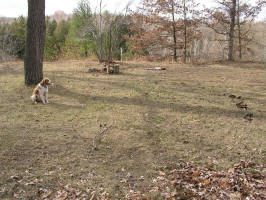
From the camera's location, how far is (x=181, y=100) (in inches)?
261

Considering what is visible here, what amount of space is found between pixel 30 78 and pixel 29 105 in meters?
1.73

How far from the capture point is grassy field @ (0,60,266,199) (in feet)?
10.9

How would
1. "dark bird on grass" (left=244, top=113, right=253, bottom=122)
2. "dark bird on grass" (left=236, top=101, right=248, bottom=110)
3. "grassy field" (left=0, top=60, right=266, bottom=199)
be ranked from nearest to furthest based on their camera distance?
1. "grassy field" (left=0, top=60, right=266, bottom=199)
2. "dark bird on grass" (left=244, top=113, right=253, bottom=122)
3. "dark bird on grass" (left=236, top=101, right=248, bottom=110)

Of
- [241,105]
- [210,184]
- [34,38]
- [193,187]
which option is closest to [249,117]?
[241,105]

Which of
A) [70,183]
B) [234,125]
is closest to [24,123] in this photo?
[70,183]

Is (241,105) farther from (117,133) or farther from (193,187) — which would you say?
(193,187)

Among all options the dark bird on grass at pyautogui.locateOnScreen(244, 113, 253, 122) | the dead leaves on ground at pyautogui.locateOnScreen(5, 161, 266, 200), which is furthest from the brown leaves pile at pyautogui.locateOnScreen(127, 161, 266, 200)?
the dark bird on grass at pyautogui.locateOnScreen(244, 113, 253, 122)

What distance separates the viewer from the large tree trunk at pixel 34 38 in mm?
7266

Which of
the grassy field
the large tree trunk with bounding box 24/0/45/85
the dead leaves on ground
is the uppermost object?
the large tree trunk with bounding box 24/0/45/85

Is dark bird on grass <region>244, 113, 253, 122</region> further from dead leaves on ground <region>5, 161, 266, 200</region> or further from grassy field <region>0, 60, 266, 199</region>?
dead leaves on ground <region>5, 161, 266, 200</region>

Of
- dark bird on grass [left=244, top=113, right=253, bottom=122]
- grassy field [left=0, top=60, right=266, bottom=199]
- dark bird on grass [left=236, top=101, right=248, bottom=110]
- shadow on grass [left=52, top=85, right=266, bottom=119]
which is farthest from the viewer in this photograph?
dark bird on grass [left=236, top=101, right=248, bottom=110]

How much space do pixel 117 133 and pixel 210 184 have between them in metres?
2.01

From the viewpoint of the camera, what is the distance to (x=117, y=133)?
4.68m

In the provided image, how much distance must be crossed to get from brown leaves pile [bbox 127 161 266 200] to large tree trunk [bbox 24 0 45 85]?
5686mm
